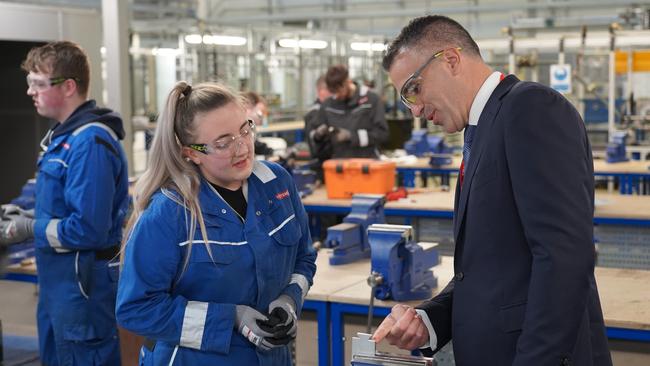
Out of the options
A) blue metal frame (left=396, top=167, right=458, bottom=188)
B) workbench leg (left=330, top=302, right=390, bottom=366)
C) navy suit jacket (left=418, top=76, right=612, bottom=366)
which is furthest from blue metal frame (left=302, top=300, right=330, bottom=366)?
blue metal frame (left=396, top=167, right=458, bottom=188)

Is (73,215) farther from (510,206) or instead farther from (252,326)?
(510,206)

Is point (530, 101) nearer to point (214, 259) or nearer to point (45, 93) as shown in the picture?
point (214, 259)

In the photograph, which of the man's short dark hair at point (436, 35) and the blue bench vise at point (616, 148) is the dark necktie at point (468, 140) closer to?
the man's short dark hair at point (436, 35)

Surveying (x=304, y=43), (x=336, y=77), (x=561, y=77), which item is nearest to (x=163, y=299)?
(x=336, y=77)

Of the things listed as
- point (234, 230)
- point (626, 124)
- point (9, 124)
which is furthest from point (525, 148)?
point (626, 124)

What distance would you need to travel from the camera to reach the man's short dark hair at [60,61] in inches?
127

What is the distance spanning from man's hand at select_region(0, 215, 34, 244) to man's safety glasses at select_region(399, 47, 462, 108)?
200cm

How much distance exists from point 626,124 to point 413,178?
2.65m

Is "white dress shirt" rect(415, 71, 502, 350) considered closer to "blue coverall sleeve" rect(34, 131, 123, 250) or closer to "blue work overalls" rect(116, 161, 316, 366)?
"blue work overalls" rect(116, 161, 316, 366)

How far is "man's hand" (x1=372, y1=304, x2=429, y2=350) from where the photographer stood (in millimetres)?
1936

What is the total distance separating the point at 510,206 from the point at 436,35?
413 millimetres

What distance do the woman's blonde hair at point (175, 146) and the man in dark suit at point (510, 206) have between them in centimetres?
54

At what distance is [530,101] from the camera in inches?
64.0

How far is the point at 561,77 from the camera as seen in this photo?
8.58 meters
